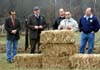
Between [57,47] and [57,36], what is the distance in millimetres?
335

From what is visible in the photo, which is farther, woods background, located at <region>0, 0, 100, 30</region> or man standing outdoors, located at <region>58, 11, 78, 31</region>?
woods background, located at <region>0, 0, 100, 30</region>

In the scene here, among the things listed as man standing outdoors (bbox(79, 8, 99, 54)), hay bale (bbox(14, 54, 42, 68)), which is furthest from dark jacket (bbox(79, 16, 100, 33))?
hay bale (bbox(14, 54, 42, 68))

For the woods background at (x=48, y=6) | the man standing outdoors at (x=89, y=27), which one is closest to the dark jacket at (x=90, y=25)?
the man standing outdoors at (x=89, y=27)

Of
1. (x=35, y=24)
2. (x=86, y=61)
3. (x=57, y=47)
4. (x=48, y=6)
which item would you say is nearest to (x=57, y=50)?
(x=57, y=47)

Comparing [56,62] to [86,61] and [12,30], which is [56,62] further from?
[12,30]

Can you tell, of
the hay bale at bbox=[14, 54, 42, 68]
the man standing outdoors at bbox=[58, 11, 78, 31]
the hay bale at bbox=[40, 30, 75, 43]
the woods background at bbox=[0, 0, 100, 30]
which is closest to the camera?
the hay bale at bbox=[40, 30, 75, 43]

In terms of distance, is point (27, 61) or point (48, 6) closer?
point (27, 61)

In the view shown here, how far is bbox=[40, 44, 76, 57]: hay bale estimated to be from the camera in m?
12.1

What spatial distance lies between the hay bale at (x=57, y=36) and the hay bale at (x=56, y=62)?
1.67 feet

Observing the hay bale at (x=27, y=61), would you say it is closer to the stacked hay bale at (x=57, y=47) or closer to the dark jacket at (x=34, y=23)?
the stacked hay bale at (x=57, y=47)

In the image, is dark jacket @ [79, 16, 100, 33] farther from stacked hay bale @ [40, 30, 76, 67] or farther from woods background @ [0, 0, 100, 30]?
woods background @ [0, 0, 100, 30]

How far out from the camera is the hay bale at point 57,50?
1214cm

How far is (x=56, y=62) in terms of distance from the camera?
39.9 feet

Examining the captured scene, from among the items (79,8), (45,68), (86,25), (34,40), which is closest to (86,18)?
(86,25)
